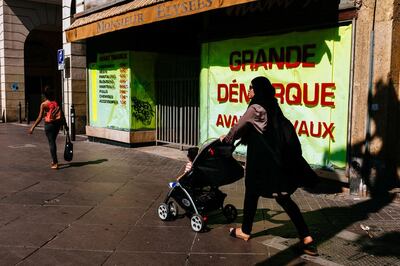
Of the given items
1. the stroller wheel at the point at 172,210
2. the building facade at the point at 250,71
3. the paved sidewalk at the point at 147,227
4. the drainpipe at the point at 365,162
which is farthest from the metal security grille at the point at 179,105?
the stroller wheel at the point at 172,210

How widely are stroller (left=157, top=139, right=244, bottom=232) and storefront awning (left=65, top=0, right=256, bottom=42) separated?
326 centimetres

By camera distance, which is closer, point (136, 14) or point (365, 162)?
point (365, 162)

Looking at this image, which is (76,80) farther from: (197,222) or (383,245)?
(383,245)

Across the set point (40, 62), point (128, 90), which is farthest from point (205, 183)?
point (40, 62)

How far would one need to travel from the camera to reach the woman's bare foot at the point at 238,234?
16.0 ft

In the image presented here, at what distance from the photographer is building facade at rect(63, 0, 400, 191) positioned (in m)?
6.61

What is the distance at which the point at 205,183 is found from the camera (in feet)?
17.2

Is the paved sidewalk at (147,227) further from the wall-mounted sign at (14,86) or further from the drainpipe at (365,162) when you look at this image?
the wall-mounted sign at (14,86)

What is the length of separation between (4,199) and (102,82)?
23.5 ft

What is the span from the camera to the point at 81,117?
50.7ft

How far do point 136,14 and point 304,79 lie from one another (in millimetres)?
4327

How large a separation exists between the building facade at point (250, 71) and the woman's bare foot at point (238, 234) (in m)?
2.67

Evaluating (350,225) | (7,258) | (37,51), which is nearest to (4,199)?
(7,258)

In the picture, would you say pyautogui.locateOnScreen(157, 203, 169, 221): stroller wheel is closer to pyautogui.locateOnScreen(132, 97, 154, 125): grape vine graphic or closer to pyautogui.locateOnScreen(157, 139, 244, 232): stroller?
pyautogui.locateOnScreen(157, 139, 244, 232): stroller
